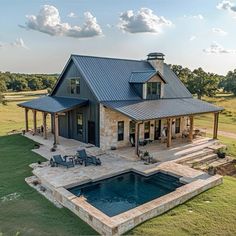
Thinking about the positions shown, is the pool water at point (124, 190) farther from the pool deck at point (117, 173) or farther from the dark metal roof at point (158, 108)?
the dark metal roof at point (158, 108)

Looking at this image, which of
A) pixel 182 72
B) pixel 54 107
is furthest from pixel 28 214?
pixel 182 72

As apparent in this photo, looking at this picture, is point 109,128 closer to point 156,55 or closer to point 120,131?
point 120,131

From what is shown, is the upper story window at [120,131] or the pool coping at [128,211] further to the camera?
the upper story window at [120,131]

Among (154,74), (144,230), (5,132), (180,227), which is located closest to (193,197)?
(180,227)

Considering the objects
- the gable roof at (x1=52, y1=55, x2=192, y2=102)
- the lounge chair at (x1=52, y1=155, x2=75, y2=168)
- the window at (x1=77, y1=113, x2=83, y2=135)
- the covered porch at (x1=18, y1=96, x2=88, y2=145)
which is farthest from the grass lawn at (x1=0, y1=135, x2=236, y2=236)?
the gable roof at (x1=52, y1=55, x2=192, y2=102)

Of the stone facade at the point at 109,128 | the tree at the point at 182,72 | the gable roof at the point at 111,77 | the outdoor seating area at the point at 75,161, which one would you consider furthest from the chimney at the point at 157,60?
the tree at the point at 182,72

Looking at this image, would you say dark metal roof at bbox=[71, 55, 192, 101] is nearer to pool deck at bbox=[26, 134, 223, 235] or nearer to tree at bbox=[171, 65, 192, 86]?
pool deck at bbox=[26, 134, 223, 235]
